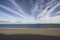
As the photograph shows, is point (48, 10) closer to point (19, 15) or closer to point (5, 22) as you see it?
point (19, 15)

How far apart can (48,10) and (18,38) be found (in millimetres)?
402

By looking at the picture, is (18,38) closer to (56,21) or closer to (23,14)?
(23,14)

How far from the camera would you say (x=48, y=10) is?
52.8 inches

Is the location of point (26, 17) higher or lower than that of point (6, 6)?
lower

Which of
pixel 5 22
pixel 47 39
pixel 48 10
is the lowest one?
pixel 47 39

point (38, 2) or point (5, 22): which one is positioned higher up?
point (38, 2)

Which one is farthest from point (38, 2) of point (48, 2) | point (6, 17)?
point (6, 17)

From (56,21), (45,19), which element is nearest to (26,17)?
(45,19)

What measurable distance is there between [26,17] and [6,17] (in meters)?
0.21

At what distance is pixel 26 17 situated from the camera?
1358mm

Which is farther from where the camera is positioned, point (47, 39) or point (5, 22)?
point (5, 22)

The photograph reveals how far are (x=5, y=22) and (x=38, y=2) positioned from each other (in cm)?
39

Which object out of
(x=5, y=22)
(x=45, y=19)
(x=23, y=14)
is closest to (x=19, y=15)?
(x=23, y=14)

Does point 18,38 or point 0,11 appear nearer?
point 18,38
